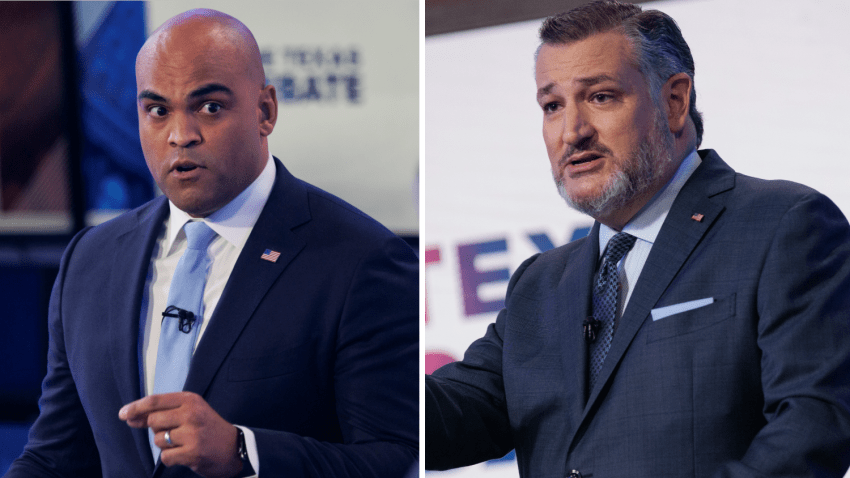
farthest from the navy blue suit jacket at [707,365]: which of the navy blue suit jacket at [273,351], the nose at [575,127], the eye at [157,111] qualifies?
the eye at [157,111]

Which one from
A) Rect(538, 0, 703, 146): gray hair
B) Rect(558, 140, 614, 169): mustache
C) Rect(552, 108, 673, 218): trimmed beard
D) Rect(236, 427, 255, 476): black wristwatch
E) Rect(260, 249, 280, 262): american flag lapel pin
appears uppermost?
Rect(538, 0, 703, 146): gray hair

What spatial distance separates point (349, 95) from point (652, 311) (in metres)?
1.07

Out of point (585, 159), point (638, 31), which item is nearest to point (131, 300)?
point (585, 159)

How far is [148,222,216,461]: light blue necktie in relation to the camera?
7.01 ft

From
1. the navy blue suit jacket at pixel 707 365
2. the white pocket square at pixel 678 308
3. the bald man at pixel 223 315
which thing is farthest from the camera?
the bald man at pixel 223 315

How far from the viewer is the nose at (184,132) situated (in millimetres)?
2170

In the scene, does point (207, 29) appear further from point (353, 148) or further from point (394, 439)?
point (394, 439)

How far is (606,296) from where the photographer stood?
220cm

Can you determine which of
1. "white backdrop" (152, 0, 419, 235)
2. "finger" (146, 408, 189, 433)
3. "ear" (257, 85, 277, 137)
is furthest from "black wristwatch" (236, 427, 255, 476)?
"ear" (257, 85, 277, 137)

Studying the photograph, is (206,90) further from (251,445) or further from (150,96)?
(251,445)

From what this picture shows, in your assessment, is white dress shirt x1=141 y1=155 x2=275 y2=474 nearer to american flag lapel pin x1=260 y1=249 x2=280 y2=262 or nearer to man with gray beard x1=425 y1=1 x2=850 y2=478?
american flag lapel pin x1=260 y1=249 x2=280 y2=262

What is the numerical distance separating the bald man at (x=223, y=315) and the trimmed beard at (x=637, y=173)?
61 cm

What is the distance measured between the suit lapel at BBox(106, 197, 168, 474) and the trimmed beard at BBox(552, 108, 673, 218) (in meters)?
1.24

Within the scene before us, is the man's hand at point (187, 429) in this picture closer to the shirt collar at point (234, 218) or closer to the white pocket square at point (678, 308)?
the shirt collar at point (234, 218)
